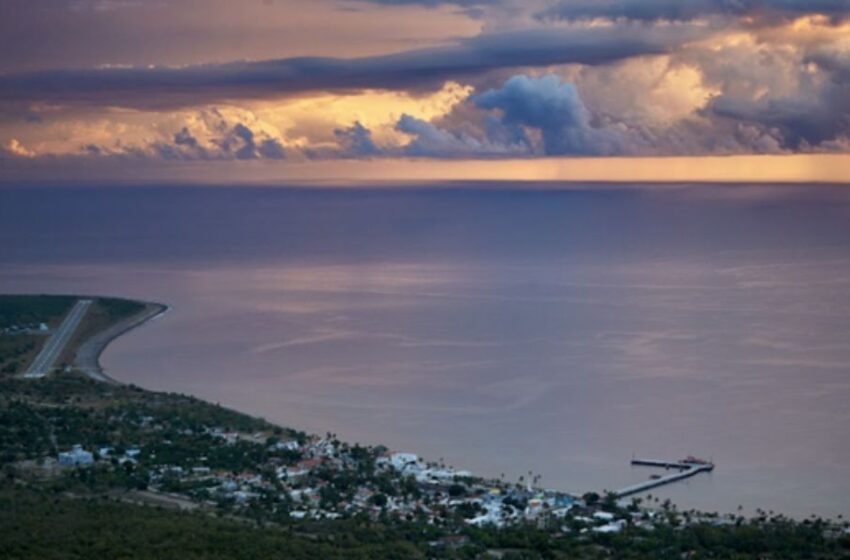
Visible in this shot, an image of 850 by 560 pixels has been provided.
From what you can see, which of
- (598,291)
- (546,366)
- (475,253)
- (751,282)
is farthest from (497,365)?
(475,253)

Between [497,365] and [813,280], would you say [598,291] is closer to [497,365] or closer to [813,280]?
[813,280]

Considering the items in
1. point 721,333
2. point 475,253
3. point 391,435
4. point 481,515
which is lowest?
point 481,515

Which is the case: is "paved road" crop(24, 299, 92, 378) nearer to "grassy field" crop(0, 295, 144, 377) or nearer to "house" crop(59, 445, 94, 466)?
"grassy field" crop(0, 295, 144, 377)

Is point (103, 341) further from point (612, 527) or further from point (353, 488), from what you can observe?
point (612, 527)

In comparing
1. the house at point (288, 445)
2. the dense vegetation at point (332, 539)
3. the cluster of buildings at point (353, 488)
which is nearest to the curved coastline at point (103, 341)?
the house at point (288, 445)

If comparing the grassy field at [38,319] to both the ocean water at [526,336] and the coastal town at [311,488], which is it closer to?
the ocean water at [526,336]

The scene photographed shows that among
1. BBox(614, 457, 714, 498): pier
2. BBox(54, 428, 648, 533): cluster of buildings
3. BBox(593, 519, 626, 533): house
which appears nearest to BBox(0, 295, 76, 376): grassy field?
BBox(54, 428, 648, 533): cluster of buildings
